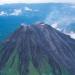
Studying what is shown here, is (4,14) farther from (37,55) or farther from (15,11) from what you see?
(37,55)

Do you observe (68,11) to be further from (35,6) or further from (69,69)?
(69,69)

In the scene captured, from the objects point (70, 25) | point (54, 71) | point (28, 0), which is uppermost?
point (28, 0)

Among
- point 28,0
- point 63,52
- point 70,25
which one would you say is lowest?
point 63,52

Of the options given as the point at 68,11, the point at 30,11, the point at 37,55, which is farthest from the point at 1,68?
the point at 68,11

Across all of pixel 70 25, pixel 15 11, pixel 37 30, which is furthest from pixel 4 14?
pixel 70 25

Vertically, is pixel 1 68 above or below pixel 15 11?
below

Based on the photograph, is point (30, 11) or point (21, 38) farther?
point (21, 38)
